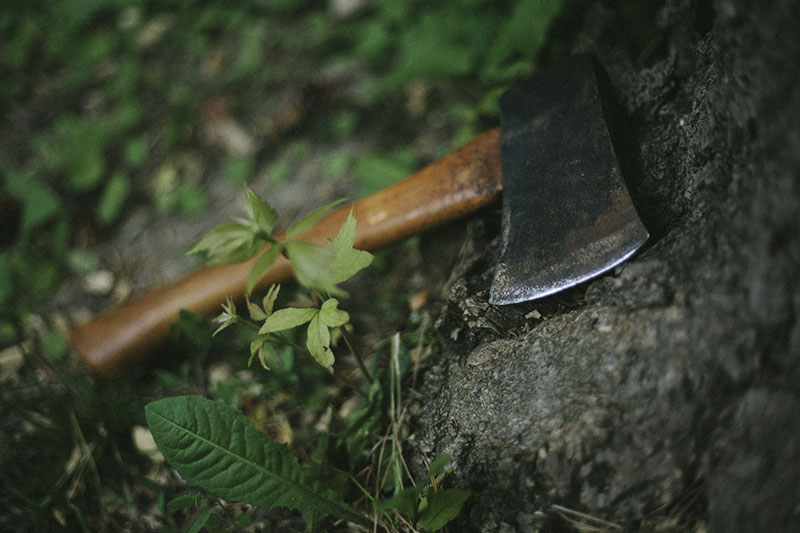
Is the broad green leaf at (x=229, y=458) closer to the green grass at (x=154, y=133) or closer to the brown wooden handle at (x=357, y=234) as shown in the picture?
the green grass at (x=154, y=133)

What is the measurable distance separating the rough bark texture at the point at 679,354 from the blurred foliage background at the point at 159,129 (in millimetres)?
743

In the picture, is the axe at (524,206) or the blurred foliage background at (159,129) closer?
the axe at (524,206)

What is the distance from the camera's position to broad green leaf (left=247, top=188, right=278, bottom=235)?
101cm

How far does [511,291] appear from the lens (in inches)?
54.1

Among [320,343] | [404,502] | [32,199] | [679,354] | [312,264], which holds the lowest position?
[404,502]

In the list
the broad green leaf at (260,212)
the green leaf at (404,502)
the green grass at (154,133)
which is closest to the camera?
the broad green leaf at (260,212)

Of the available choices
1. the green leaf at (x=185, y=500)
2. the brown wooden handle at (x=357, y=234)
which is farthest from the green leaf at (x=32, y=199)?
the green leaf at (x=185, y=500)

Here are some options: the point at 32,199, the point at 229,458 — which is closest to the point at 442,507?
the point at 229,458

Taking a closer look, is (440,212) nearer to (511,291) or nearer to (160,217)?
(511,291)

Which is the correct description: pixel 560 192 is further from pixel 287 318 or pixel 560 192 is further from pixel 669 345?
pixel 287 318

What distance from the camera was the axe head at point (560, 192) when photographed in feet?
4.22

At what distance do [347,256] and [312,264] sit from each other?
0.27 m

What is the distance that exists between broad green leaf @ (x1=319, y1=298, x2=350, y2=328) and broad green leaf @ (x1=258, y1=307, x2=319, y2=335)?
0.12ft

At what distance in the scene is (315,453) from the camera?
5.12 ft
